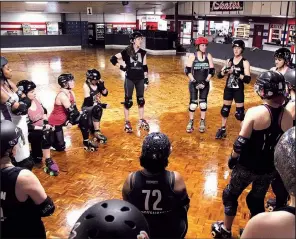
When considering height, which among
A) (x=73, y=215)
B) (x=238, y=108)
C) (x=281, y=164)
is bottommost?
(x=73, y=215)

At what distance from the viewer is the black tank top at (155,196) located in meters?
1.65

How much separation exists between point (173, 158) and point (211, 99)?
3.46m

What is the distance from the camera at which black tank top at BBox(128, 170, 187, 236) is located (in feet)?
5.42

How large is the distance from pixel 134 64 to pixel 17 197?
11.9 feet

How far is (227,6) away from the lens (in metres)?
14.2

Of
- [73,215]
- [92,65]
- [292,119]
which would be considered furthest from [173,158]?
[92,65]

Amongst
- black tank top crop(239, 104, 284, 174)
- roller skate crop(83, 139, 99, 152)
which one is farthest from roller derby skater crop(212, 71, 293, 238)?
roller skate crop(83, 139, 99, 152)

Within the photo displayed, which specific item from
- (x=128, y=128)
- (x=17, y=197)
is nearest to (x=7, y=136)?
(x=17, y=197)

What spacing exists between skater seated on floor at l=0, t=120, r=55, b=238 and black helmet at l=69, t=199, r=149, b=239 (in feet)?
2.12

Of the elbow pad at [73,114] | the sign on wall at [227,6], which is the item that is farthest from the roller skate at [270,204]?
the sign on wall at [227,6]

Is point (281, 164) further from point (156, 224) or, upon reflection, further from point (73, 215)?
point (73, 215)

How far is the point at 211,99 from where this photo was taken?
7285 mm

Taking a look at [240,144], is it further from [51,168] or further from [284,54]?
[51,168]

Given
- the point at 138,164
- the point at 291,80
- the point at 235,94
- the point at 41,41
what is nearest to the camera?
the point at 291,80
